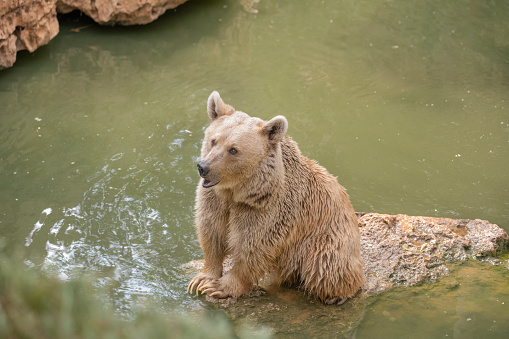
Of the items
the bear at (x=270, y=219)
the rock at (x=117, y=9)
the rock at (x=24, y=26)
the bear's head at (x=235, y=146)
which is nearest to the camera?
the bear's head at (x=235, y=146)

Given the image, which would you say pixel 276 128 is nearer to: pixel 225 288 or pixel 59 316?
pixel 225 288

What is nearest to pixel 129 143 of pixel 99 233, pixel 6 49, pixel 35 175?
pixel 35 175

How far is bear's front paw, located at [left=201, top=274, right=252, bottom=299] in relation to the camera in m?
5.09

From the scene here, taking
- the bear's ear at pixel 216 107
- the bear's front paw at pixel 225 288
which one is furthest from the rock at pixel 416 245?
the bear's ear at pixel 216 107

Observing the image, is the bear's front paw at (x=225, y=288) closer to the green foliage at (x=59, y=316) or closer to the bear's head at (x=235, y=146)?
the bear's head at (x=235, y=146)

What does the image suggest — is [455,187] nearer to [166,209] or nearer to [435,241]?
[435,241]

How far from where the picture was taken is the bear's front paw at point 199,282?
5.17m

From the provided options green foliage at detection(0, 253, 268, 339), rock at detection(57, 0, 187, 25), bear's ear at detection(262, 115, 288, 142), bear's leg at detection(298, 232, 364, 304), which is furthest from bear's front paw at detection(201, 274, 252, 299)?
rock at detection(57, 0, 187, 25)

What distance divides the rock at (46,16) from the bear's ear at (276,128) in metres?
6.48

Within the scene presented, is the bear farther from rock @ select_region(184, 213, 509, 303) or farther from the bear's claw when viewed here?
rock @ select_region(184, 213, 509, 303)

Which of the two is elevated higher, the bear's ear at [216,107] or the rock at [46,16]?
the bear's ear at [216,107]

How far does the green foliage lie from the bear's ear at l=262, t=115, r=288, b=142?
326 centimetres

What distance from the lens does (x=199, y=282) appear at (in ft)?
17.2

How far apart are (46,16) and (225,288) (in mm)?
7169
